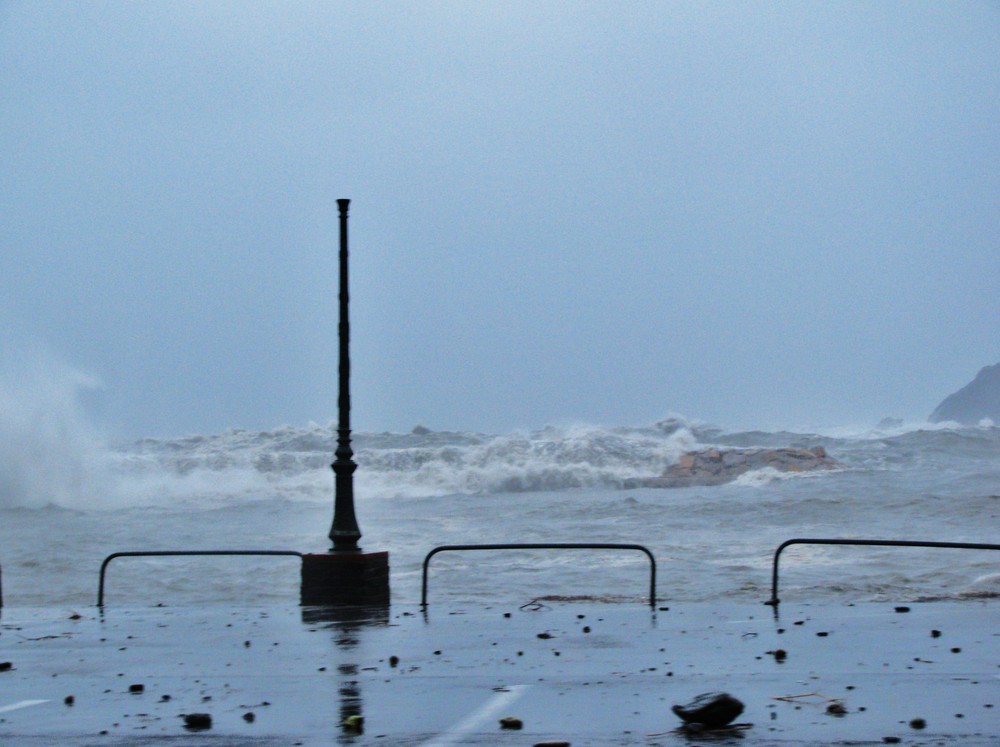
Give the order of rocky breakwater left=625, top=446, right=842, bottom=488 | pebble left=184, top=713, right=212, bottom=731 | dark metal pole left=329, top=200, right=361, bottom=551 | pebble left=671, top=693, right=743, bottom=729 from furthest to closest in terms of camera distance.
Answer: rocky breakwater left=625, top=446, right=842, bottom=488 → dark metal pole left=329, top=200, right=361, bottom=551 → pebble left=184, top=713, right=212, bottom=731 → pebble left=671, top=693, right=743, bottom=729

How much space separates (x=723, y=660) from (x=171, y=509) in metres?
59.8

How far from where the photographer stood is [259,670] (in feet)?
38.5

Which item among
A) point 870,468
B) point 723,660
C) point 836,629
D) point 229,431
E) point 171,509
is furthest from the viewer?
point 229,431

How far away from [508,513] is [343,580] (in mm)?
39372

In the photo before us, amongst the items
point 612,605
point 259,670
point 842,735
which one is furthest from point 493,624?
point 842,735

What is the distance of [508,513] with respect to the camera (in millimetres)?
56781

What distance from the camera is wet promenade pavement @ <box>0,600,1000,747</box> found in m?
8.23

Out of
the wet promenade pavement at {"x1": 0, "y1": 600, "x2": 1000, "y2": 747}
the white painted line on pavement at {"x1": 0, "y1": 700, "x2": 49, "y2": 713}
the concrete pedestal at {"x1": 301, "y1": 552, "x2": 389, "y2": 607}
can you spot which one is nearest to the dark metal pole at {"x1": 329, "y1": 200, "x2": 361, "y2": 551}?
the concrete pedestal at {"x1": 301, "y1": 552, "x2": 389, "y2": 607}

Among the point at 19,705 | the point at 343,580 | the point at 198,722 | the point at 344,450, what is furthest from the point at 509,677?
the point at 344,450

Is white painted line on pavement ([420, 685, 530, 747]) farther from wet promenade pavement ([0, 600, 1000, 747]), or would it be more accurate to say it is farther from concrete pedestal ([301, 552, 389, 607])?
concrete pedestal ([301, 552, 389, 607])

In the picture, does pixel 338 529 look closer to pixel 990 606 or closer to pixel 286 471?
pixel 990 606

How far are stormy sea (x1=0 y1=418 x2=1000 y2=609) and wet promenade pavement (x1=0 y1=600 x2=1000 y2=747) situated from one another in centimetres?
635

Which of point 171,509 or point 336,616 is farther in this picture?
point 171,509

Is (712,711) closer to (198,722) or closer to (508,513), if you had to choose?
(198,722)
